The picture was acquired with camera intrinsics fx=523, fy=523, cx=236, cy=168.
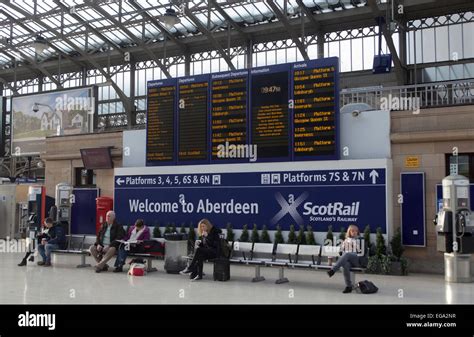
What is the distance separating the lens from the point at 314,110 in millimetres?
12891

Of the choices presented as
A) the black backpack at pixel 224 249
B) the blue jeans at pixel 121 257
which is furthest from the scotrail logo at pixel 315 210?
the blue jeans at pixel 121 257

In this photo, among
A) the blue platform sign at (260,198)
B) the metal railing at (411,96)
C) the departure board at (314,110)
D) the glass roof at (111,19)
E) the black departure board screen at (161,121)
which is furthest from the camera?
the glass roof at (111,19)

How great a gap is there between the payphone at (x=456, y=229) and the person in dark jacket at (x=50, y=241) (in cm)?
913

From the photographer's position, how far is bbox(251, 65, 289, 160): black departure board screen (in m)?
13.3

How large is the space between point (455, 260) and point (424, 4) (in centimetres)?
1672

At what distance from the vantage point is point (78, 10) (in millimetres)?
30719

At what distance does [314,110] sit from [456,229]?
436 cm

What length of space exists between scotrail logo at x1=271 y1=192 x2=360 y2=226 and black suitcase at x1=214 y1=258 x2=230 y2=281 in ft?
9.92

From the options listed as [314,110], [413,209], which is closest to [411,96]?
[314,110]

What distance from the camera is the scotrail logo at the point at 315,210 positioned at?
1248cm

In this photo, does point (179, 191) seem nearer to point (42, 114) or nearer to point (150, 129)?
point (150, 129)

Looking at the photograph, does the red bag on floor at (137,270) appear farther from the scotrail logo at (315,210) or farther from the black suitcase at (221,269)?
the scotrail logo at (315,210)

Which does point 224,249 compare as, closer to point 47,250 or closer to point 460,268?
point 460,268
